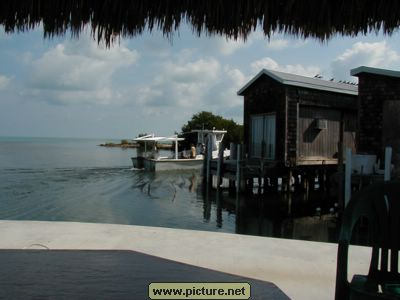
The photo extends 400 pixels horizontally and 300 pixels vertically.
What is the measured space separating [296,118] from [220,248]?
12618 mm

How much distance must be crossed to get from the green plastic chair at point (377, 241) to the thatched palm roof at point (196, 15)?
1253mm

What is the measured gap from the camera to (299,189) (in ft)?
53.5

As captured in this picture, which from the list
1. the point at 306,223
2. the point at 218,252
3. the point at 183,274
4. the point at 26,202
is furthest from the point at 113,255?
the point at 26,202

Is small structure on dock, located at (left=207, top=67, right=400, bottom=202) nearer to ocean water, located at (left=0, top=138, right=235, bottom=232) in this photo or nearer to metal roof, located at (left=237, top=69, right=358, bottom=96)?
metal roof, located at (left=237, top=69, right=358, bottom=96)

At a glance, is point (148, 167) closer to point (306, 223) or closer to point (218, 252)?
point (306, 223)

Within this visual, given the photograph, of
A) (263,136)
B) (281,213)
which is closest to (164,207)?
(281,213)

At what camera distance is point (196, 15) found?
2.35 m

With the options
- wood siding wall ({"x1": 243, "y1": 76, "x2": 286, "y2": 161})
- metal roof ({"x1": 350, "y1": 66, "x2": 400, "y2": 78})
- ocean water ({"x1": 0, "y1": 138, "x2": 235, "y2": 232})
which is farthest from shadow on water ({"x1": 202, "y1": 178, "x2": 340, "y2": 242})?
metal roof ({"x1": 350, "y1": 66, "x2": 400, "y2": 78})

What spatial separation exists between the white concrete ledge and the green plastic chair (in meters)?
1.01

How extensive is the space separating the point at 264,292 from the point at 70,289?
2.42 ft

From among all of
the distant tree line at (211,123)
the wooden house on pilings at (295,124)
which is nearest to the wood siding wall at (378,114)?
the wooden house on pilings at (295,124)

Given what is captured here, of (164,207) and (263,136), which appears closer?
(164,207)

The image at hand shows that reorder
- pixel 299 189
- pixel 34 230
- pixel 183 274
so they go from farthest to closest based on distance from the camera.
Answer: pixel 299 189 < pixel 34 230 < pixel 183 274

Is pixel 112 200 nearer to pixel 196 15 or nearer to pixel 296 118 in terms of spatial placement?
pixel 296 118
